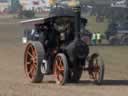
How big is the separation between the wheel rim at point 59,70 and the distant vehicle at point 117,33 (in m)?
26.5

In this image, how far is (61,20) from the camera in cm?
1631

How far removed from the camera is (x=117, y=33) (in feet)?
140

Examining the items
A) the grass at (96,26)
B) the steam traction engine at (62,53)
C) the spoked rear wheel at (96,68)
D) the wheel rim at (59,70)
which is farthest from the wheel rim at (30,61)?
the grass at (96,26)

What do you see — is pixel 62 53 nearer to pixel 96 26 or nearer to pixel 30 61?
pixel 30 61

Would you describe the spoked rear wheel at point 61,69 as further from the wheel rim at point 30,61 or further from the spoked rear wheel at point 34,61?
the wheel rim at point 30,61

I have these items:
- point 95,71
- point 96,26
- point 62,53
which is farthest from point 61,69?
point 96,26

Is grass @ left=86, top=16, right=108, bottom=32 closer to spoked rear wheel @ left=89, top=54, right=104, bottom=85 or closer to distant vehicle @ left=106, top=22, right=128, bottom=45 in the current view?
distant vehicle @ left=106, top=22, right=128, bottom=45

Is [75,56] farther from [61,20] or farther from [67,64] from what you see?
[61,20]

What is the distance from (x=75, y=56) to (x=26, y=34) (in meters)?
28.6

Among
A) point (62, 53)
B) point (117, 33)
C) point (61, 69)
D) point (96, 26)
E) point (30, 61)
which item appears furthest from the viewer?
point (96, 26)

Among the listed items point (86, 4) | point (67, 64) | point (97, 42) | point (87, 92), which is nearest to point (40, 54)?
point (67, 64)

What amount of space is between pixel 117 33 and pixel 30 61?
26.3 m

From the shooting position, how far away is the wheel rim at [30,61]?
16.3 meters

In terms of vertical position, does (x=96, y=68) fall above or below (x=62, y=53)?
below
